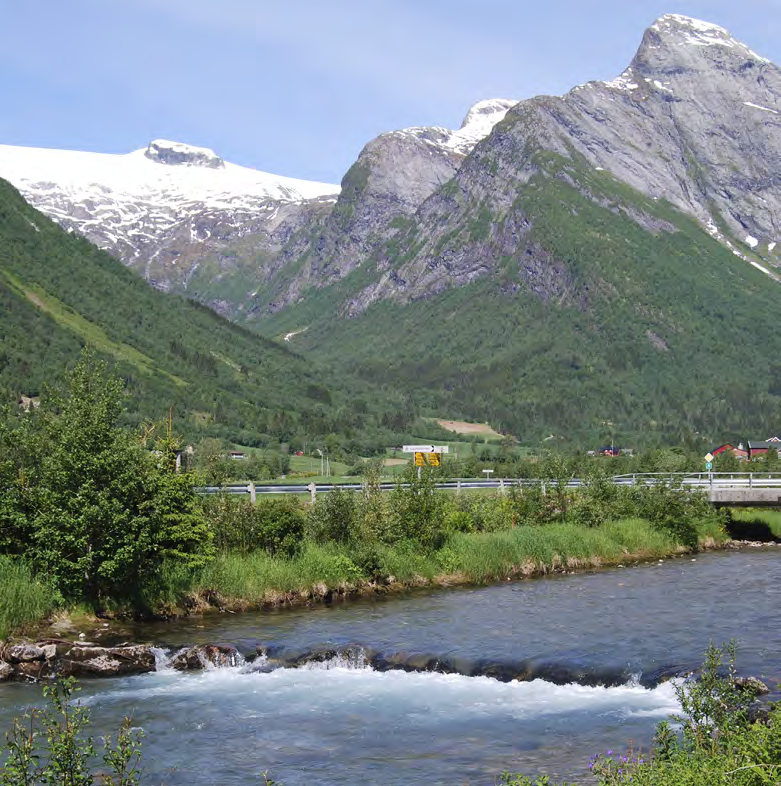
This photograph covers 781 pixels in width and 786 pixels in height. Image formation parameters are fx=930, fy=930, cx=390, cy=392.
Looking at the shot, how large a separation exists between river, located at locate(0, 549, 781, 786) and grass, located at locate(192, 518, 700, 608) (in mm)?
1799

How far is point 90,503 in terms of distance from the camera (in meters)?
34.5

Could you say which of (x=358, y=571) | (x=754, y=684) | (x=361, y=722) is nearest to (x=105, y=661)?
(x=361, y=722)

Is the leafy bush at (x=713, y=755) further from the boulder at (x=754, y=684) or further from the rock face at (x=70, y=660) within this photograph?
the rock face at (x=70, y=660)

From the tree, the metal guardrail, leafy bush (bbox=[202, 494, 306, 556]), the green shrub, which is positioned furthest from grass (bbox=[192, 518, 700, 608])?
the metal guardrail

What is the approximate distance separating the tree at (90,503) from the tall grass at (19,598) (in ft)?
2.20

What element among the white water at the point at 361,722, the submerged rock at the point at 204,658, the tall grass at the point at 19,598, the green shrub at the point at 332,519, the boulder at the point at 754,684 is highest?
the green shrub at the point at 332,519

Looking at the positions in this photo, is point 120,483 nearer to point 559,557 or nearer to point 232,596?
point 232,596

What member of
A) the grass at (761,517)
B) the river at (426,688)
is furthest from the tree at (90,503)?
the grass at (761,517)

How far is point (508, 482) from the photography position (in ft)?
209

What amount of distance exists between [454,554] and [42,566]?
21.3 metres

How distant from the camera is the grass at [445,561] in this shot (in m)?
39.6

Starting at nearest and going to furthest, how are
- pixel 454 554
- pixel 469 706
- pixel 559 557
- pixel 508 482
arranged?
pixel 469 706 → pixel 454 554 → pixel 559 557 → pixel 508 482

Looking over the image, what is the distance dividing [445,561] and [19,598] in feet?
71.3

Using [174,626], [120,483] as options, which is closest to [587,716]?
[174,626]
